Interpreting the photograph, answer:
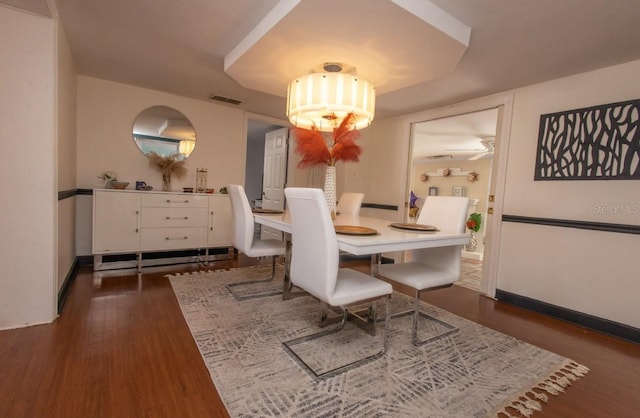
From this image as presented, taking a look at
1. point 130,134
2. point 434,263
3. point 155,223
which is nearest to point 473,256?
point 434,263

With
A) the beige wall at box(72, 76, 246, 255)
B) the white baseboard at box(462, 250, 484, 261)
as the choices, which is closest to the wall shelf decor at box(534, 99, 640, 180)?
the white baseboard at box(462, 250, 484, 261)

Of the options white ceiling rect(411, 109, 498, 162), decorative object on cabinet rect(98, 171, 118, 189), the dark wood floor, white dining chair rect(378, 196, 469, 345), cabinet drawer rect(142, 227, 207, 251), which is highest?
white ceiling rect(411, 109, 498, 162)

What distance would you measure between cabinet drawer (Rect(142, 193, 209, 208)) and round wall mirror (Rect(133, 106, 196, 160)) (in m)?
0.65

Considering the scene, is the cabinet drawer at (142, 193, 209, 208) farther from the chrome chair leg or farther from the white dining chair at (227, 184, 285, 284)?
the chrome chair leg

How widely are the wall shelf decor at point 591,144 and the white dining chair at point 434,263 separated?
1.08m

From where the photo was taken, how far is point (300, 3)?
1.54 metres

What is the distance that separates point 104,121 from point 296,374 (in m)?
3.51

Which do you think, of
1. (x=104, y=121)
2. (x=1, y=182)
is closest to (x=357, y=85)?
(x=1, y=182)

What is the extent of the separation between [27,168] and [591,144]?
4.17m

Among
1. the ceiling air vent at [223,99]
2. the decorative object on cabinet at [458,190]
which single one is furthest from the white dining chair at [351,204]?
the decorative object on cabinet at [458,190]

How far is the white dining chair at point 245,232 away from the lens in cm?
250

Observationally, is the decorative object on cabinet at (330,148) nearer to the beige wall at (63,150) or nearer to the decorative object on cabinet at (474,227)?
the beige wall at (63,150)

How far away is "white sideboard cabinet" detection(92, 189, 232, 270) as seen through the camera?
305cm

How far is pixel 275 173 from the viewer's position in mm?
5035
